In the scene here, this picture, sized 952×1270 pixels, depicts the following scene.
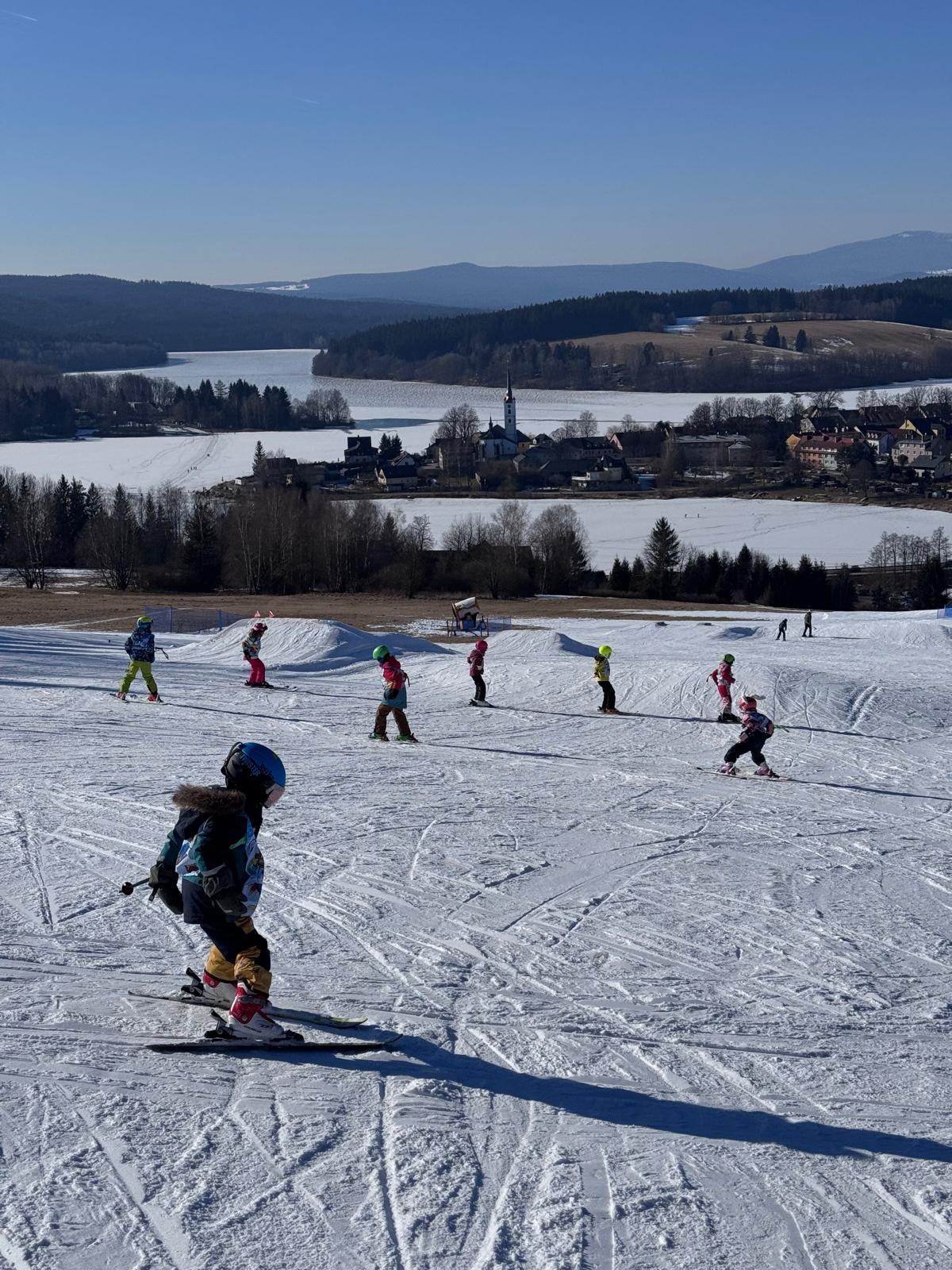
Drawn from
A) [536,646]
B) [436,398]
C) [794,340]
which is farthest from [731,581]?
[794,340]

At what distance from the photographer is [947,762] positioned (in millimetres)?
15719

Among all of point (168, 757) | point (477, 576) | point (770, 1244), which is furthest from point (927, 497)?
point (770, 1244)

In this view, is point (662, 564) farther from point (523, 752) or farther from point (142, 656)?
point (523, 752)

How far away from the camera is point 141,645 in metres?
17.4

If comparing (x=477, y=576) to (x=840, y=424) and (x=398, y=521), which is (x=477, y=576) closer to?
(x=398, y=521)

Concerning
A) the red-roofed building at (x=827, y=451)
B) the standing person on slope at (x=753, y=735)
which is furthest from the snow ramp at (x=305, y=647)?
the red-roofed building at (x=827, y=451)

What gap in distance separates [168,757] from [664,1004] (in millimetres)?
8059

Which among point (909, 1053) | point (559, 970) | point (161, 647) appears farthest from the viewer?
point (161, 647)

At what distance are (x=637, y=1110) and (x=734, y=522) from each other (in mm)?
74944

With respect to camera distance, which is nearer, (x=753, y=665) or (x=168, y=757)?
(x=168, y=757)

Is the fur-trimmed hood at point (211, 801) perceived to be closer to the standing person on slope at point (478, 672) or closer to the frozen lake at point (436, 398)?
the standing person on slope at point (478, 672)

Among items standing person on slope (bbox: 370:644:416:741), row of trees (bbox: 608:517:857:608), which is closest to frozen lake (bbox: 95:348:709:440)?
row of trees (bbox: 608:517:857:608)

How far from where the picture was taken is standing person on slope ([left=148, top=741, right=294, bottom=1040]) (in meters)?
5.45

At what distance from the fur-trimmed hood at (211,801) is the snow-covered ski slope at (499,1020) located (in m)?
1.22
